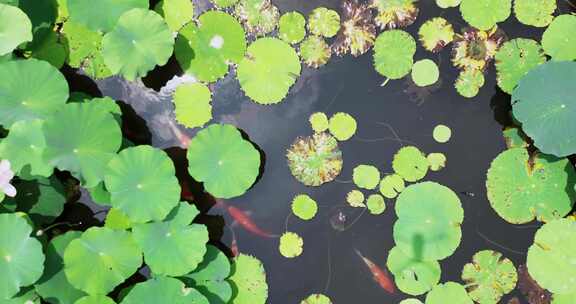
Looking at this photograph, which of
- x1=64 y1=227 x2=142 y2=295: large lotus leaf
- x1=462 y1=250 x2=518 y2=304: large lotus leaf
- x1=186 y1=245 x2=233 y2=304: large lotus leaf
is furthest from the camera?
x1=462 y1=250 x2=518 y2=304: large lotus leaf

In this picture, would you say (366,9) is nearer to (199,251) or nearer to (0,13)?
(199,251)

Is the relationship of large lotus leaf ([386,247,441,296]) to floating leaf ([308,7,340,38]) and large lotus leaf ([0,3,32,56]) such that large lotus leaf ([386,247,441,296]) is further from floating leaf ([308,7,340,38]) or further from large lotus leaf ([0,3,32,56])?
large lotus leaf ([0,3,32,56])

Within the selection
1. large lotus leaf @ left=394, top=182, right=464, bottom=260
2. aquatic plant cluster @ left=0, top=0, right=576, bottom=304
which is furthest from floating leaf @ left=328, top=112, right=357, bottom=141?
large lotus leaf @ left=394, top=182, right=464, bottom=260

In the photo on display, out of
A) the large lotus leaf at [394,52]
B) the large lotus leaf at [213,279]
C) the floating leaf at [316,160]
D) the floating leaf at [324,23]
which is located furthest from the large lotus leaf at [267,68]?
the large lotus leaf at [213,279]

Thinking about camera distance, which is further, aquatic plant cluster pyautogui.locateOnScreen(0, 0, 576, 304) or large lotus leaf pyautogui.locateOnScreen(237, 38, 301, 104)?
large lotus leaf pyautogui.locateOnScreen(237, 38, 301, 104)

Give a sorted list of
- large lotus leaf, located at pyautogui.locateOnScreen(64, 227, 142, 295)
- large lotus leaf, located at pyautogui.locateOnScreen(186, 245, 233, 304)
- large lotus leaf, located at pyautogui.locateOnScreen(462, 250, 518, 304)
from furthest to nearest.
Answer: large lotus leaf, located at pyautogui.locateOnScreen(462, 250, 518, 304)
large lotus leaf, located at pyautogui.locateOnScreen(186, 245, 233, 304)
large lotus leaf, located at pyautogui.locateOnScreen(64, 227, 142, 295)

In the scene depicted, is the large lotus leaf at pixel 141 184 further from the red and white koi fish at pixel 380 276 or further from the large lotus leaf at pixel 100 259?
the red and white koi fish at pixel 380 276

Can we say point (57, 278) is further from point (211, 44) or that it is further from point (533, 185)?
point (533, 185)
